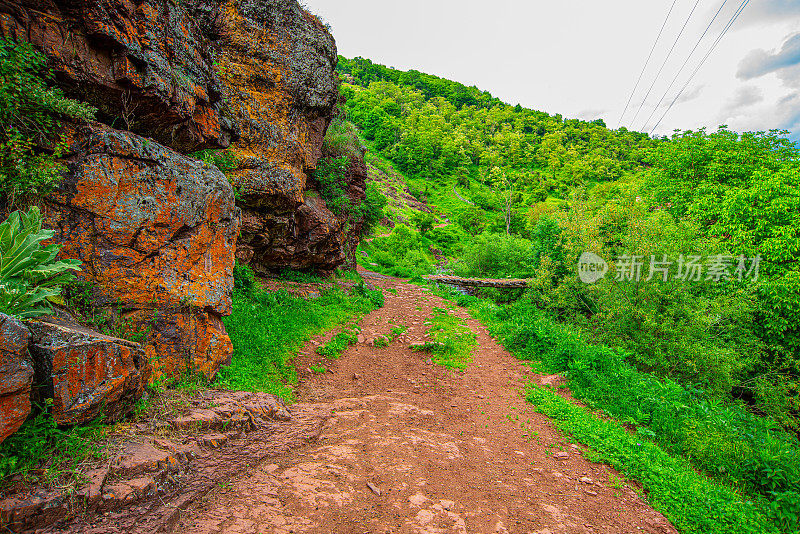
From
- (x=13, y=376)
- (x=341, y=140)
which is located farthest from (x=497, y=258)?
(x=13, y=376)

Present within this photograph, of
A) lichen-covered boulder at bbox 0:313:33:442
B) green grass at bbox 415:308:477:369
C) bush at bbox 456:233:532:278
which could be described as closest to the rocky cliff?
lichen-covered boulder at bbox 0:313:33:442

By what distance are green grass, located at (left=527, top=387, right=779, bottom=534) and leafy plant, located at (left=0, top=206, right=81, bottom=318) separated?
25.9 ft

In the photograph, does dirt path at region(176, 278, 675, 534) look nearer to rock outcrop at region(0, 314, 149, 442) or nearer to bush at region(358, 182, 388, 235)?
rock outcrop at region(0, 314, 149, 442)

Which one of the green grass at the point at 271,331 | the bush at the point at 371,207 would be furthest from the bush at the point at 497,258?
the green grass at the point at 271,331

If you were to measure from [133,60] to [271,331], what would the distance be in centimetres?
552

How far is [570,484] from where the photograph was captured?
5.06 m

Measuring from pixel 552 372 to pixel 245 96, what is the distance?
469 inches

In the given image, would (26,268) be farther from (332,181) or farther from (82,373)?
(332,181)

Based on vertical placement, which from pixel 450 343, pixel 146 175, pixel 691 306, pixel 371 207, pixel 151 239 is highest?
pixel 371 207

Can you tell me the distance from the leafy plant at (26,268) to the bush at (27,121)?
374 millimetres

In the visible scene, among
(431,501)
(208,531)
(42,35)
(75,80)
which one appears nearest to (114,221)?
(75,80)

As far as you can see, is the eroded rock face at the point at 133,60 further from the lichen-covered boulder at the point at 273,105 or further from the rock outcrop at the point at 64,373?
the rock outcrop at the point at 64,373

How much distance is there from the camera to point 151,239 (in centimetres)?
495

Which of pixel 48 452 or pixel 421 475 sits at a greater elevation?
pixel 48 452
